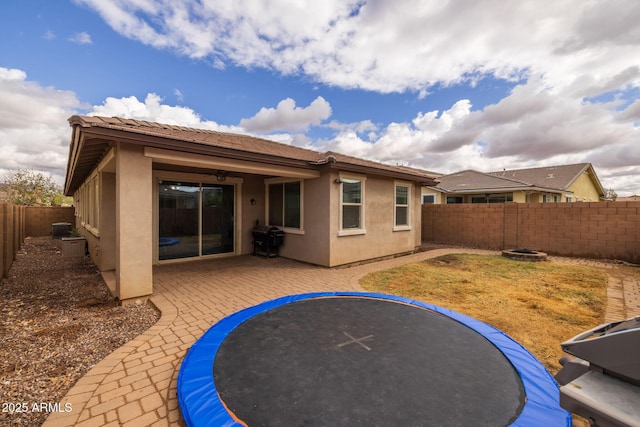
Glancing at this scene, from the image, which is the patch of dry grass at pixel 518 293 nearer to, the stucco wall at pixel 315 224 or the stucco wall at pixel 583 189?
the stucco wall at pixel 315 224

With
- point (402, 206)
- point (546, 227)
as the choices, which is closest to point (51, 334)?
point (402, 206)

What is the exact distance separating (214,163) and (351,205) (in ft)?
11.9

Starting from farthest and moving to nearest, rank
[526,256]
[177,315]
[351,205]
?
[526,256], [351,205], [177,315]

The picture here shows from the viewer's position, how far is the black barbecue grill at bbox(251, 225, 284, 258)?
7.41m

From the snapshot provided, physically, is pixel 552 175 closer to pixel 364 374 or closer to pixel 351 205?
pixel 351 205

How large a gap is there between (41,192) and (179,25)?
85.2 feet

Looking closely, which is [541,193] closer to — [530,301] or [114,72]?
[530,301]

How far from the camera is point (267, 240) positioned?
744 cm

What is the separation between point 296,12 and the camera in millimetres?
6418

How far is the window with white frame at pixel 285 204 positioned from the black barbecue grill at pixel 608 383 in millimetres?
6153

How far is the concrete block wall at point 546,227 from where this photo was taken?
25.1ft

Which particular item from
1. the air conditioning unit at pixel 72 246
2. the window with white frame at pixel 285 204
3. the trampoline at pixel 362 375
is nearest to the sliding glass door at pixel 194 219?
the window with white frame at pixel 285 204

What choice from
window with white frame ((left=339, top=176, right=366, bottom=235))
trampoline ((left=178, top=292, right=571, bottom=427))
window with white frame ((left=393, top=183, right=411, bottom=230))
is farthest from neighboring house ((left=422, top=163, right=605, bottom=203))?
trampoline ((left=178, top=292, right=571, bottom=427))

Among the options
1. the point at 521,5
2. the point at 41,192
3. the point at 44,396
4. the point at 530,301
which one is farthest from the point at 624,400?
the point at 41,192
